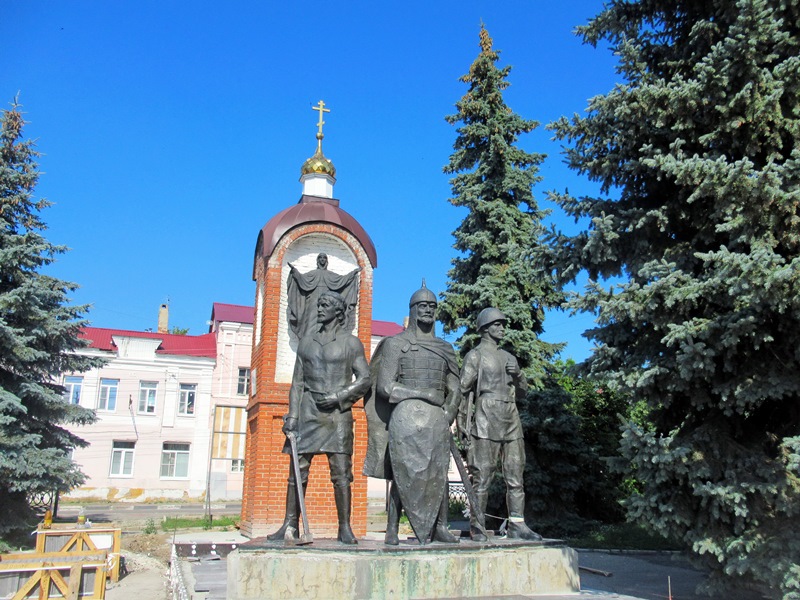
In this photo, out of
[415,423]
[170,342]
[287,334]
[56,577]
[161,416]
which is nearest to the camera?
[415,423]

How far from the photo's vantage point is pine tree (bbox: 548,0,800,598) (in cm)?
636

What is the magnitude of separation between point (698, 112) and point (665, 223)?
4.14ft

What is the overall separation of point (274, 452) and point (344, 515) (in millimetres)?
6158

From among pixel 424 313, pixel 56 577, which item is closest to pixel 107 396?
pixel 56 577

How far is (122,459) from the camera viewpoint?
28.6 metres

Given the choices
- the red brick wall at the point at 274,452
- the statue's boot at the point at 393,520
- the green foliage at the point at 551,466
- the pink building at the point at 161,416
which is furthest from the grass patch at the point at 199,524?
the pink building at the point at 161,416

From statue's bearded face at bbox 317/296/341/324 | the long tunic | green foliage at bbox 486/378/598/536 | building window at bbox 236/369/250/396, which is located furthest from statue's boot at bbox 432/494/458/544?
building window at bbox 236/369/250/396

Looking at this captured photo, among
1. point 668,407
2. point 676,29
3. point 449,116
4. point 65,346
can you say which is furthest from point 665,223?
point 65,346

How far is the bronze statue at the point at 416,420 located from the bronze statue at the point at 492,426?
465 mm

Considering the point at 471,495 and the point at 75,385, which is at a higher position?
the point at 75,385

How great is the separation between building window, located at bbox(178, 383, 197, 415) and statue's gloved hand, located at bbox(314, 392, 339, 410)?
83.0 feet

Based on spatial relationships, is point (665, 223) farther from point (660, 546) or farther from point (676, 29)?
point (660, 546)

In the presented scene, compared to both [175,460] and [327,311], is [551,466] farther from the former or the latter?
[175,460]

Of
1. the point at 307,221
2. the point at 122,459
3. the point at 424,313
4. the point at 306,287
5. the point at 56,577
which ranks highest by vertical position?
the point at 307,221
